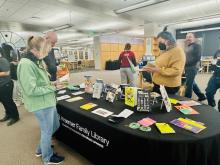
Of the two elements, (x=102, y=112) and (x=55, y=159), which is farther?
(x=55, y=159)

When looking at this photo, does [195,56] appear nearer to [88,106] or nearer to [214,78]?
[214,78]

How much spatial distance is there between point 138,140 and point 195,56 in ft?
9.26

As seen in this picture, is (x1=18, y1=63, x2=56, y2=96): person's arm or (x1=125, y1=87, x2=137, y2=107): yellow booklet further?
(x1=125, y1=87, x2=137, y2=107): yellow booklet

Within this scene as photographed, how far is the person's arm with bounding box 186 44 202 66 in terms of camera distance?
3.30 metres

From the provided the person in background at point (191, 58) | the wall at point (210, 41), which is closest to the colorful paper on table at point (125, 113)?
the person in background at point (191, 58)

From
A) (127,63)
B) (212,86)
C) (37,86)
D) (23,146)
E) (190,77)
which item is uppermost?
(127,63)

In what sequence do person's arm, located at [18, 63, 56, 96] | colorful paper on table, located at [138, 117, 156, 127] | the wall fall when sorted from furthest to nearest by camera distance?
the wall, person's arm, located at [18, 63, 56, 96], colorful paper on table, located at [138, 117, 156, 127]

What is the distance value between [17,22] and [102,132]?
8.39 metres

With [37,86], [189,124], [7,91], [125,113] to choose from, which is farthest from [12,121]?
[189,124]

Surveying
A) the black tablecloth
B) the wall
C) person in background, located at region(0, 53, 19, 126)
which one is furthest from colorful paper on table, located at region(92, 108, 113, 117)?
the wall

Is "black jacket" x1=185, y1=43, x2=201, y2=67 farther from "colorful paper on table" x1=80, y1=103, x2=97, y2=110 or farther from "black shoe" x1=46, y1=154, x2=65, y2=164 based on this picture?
"black shoe" x1=46, y1=154, x2=65, y2=164

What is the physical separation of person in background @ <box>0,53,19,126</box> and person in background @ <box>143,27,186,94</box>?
2.28m

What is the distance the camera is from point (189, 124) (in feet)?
4.14

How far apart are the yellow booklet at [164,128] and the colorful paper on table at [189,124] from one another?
0.27 feet
